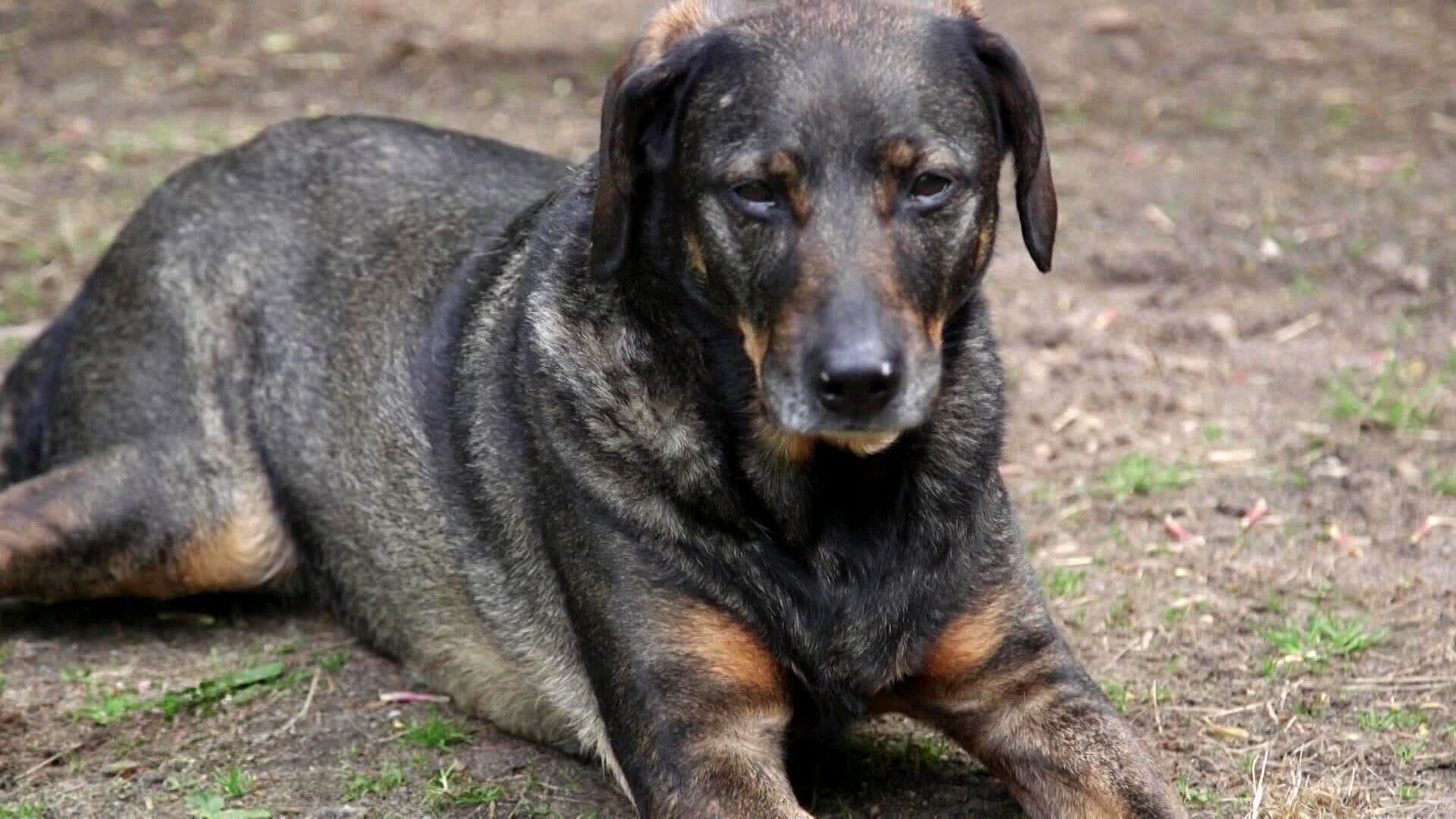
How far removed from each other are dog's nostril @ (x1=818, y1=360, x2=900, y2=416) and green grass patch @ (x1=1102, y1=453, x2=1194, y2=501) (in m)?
2.53

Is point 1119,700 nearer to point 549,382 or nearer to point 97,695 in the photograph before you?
point 549,382

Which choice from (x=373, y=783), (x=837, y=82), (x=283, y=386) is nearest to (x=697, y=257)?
(x=837, y=82)

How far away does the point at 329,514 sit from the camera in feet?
17.7

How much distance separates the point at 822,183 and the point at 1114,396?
3.25 m

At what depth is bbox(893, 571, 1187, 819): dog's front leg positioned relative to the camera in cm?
415

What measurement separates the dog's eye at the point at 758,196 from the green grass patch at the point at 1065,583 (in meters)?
2.06

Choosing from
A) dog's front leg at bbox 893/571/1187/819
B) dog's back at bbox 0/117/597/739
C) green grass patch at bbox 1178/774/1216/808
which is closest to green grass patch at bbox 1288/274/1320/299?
dog's back at bbox 0/117/597/739

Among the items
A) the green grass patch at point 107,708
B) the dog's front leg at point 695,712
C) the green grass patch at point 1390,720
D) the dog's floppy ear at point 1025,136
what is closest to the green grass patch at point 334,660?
the green grass patch at point 107,708

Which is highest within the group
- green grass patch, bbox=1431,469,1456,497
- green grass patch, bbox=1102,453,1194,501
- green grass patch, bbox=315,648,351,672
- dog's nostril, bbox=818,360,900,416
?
dog's nostril, bbox=818,360,900,416

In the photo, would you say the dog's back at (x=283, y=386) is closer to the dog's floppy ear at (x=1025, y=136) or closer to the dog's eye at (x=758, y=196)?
the dog's eye at (x=758, y=196)

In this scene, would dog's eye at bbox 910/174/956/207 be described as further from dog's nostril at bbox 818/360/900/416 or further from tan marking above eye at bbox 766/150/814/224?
dog's nostril at bbox 818/360/900/416

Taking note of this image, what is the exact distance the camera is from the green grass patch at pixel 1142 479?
19.8 ft

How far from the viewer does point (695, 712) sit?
4.02 m

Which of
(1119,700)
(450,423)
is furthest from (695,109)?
(1119,700)
